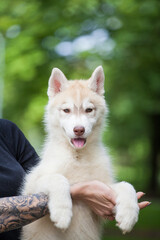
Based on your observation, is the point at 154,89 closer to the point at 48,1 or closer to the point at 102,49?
the point at 102,49

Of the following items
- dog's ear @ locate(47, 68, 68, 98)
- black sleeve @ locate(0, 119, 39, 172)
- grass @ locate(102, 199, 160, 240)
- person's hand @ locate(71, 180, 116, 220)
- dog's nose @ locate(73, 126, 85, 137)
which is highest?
dog's ear @ locate(47, 68, 68, 98)

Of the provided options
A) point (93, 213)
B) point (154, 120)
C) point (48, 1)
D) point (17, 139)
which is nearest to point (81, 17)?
point (48, 1)

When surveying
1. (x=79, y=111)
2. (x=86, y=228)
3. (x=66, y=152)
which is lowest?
(x=86, y=228)

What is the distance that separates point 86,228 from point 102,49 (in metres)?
6.55

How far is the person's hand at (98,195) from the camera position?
9.52ft

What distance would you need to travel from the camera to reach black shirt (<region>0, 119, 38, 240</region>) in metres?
3.30

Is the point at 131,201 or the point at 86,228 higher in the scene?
the point at 131,201

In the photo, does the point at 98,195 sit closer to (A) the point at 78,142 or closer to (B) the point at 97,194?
(B) the point at 97,194

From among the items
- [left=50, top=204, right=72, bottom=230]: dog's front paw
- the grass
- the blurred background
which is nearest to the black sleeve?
[left=50, top=204, right=72, bottom=230]: dog's front paw

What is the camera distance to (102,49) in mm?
9062

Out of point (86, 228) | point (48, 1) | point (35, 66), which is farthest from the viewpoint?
point (35, 66)

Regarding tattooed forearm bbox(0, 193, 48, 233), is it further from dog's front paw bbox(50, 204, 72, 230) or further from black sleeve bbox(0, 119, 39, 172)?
black sleeve bbox(0, 119, 39, 172)

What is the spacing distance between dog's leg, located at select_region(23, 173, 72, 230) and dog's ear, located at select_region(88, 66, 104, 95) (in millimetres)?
957

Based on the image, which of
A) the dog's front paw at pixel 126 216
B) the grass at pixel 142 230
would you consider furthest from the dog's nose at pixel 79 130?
the grass at pixel 142 230
